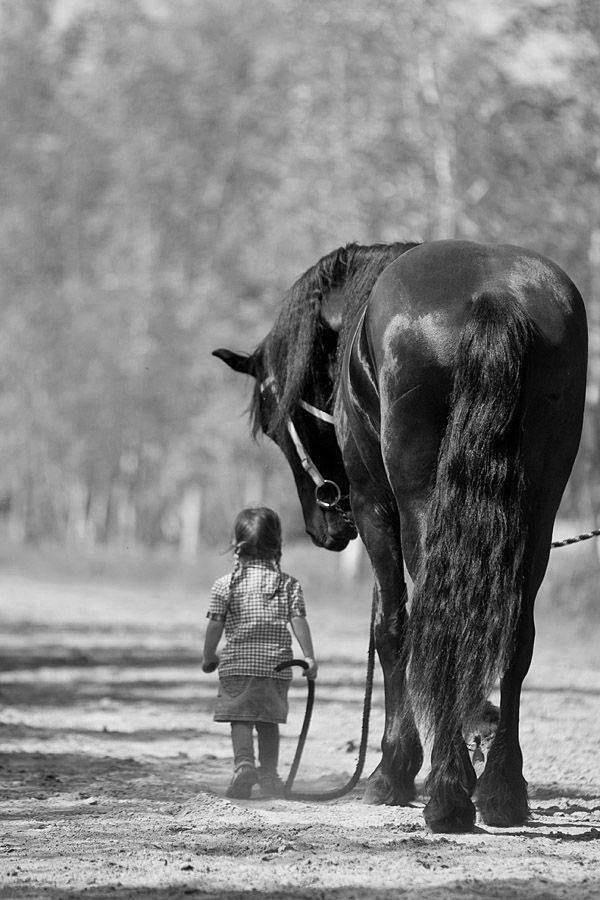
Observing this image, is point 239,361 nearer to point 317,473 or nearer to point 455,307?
point 317,473

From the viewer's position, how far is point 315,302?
5797 millimetres

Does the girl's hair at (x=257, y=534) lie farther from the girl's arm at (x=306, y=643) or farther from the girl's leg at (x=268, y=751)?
the girl's leg at (x=268, y=751)

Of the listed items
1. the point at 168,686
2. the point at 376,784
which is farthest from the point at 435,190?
the point at 376,784

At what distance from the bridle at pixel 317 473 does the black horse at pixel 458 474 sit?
0.46 metres

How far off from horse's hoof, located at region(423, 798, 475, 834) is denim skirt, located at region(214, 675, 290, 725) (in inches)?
62.1

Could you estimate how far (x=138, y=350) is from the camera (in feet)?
116

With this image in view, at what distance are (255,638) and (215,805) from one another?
102cm

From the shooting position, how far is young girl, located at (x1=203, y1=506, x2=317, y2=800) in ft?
19.8

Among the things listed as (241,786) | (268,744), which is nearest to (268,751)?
(268,744)

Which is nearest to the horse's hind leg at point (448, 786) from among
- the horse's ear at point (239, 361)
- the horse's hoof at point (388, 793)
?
the horse's hoof at point (388, 793)

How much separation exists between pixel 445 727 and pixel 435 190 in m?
18.1

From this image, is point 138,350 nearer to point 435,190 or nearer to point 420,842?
point 435,190

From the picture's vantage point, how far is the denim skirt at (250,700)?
605cm

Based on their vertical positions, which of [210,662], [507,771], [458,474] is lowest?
[507,771]
